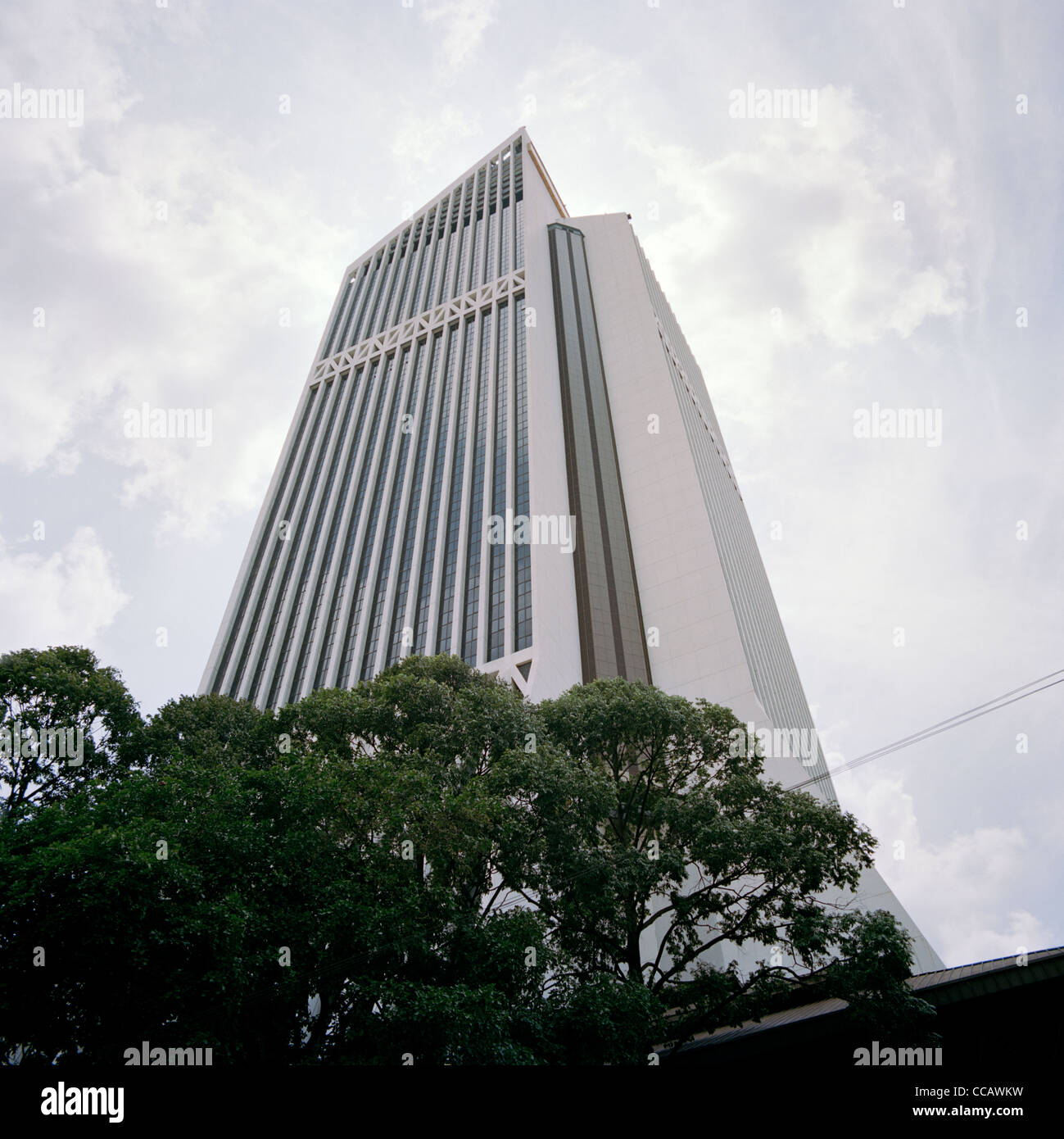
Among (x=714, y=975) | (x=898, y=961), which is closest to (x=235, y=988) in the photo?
(x=714, y=975)

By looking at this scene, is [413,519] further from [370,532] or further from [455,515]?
[370,532]

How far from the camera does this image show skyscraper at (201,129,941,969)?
43.3m

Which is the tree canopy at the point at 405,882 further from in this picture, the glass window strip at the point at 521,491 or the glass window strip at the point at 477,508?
the glass window strip at the point at 477,508

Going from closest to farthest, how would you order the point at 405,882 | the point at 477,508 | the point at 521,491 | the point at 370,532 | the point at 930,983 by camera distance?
1. the point at 405,882
2. the point at 930,983
3. the point at 521,491
4. the point at 477,508
5. the point at 370,532

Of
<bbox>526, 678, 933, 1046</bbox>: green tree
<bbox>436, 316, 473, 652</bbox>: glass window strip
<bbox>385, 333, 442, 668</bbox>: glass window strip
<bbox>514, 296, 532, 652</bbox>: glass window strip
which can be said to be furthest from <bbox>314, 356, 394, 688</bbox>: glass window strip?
<bbox>526, 678, 933, 1046</bbox>: green tree

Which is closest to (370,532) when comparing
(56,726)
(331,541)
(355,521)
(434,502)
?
(355,521)

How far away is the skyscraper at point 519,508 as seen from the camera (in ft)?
142

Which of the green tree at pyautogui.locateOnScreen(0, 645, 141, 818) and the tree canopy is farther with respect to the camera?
the green tree at pyautogui.locateOnScreen(0, 645, 141, 818)

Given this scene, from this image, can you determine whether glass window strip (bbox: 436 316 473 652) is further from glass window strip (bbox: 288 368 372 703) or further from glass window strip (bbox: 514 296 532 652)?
glass window strip (bbox: 288 368 372 703)

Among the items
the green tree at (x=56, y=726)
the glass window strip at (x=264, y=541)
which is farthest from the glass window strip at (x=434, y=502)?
the green tree at (x=56, y=726)

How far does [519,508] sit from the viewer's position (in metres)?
47.1

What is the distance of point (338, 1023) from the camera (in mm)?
14875

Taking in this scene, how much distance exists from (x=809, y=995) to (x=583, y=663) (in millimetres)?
25306

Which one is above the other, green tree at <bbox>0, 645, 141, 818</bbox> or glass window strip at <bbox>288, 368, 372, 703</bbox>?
glass window strip at <bbox>288, 368, 372, 703</bbox>
